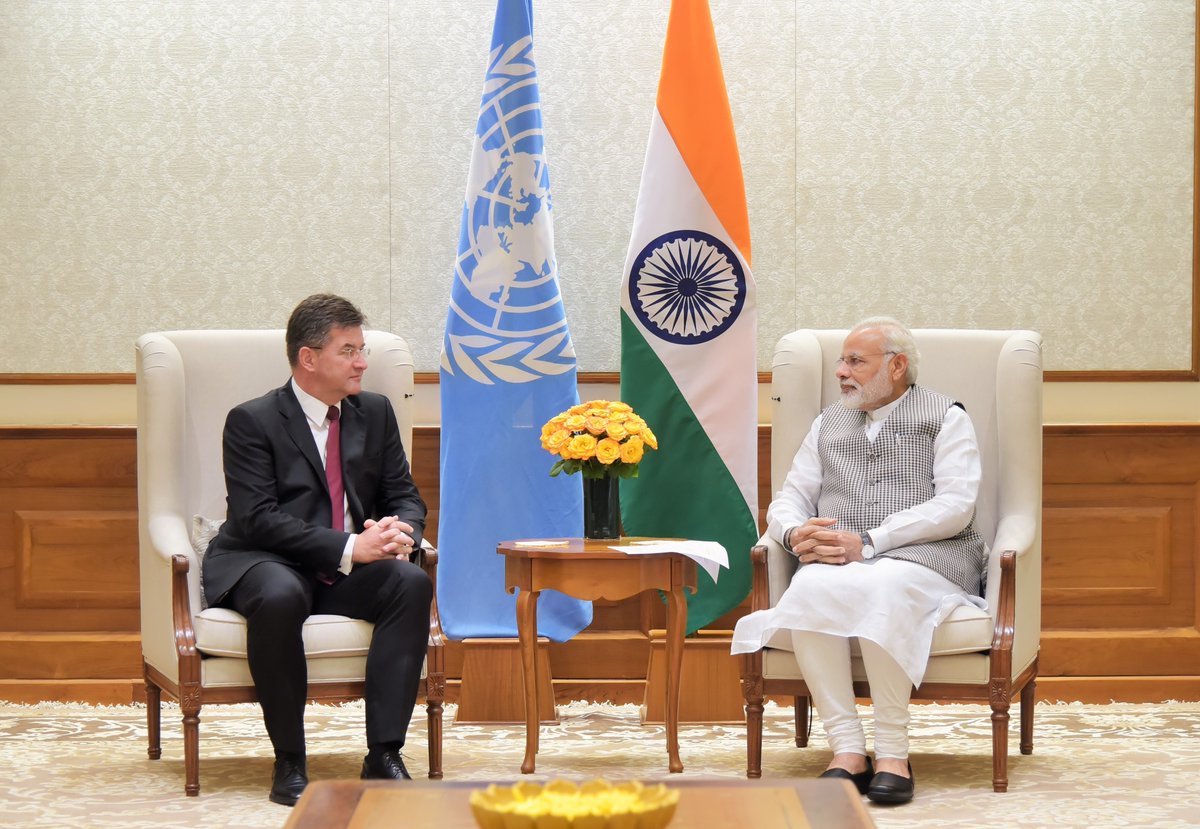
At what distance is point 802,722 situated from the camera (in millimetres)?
4105

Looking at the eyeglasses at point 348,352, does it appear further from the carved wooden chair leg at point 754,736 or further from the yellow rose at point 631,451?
the carved wooden chair leg at point 754,736

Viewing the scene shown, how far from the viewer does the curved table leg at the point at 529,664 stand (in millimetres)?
3732

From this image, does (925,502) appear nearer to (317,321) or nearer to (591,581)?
(591,581)

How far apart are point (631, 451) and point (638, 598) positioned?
121 cm

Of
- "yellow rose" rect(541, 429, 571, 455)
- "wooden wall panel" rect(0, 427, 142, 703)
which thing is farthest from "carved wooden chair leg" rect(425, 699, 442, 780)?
"wooden wall panel" rect(0, 427, 142, 703)

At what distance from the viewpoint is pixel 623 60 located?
4961 millimetres

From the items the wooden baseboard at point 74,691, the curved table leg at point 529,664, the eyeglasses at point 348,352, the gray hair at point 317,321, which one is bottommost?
the wooden baseboard at point 74,691

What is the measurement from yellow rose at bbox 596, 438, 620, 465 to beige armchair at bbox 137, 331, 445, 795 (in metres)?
0.52

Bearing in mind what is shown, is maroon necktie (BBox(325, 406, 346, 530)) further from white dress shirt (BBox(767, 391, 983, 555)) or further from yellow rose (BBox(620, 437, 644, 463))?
white dress shirt (BBox(767, 391, 983, 555))

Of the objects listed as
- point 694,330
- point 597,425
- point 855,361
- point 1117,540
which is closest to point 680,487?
point 694,330

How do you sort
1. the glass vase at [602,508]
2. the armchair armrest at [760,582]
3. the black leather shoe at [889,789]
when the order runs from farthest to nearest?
the glass vase at [602,508] → the armchair armrest at [760,582] → the black leather shoe at [889,789]

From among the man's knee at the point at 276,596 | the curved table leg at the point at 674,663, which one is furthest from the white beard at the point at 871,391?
the man's knee at the point at 276,596

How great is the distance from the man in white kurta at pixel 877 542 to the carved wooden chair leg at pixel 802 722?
410mm

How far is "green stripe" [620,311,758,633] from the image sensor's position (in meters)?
4.48
